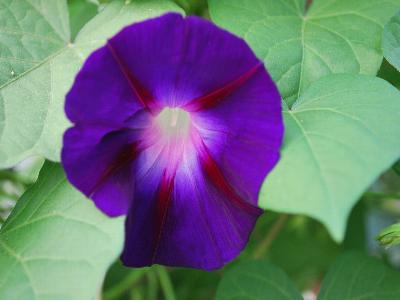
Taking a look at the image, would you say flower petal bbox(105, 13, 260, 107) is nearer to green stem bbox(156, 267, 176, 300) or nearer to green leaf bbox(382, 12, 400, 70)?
green leaf bbox(382, 12, 400, 70)

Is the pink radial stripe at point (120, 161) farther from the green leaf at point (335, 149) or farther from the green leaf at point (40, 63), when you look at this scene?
the green leaf at point (335, 149)

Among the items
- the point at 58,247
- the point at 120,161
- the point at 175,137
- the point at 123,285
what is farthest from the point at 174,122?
the point at 123,285

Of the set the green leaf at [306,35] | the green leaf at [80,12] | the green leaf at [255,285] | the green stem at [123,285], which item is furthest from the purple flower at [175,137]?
the green stem at [123,285]

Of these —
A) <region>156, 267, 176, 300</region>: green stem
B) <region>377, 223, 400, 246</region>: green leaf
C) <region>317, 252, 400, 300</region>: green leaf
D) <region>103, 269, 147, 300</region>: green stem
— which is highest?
<region>377, 223, 400, 246</region>: green leaf

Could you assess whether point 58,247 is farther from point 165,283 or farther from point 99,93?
point 165,283

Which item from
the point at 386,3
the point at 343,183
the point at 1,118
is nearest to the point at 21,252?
the point at 1,118

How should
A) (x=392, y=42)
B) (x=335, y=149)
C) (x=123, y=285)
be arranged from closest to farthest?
(x=335, y=149)
(x=392, y=42)
(x=123, y=285)

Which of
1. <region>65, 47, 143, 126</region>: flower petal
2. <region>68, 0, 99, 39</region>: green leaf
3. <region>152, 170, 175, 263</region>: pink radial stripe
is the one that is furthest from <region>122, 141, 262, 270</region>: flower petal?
<region>68, 0, 99, 39</region>: green leaf
